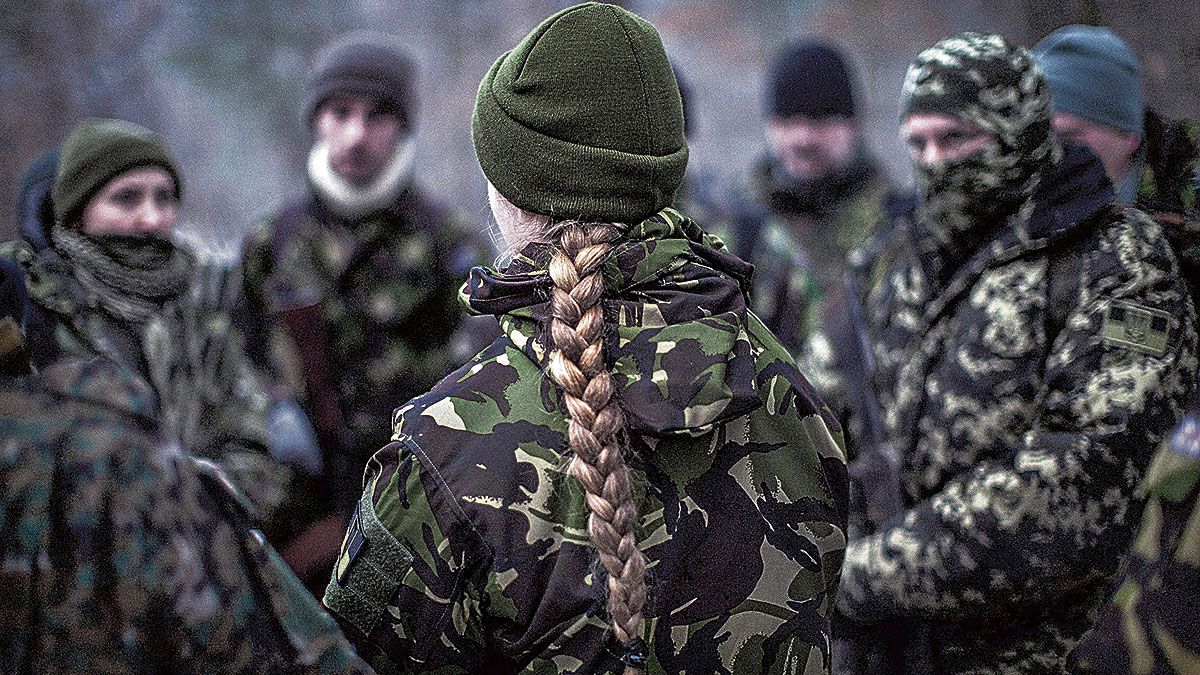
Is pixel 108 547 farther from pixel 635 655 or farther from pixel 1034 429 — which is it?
pixel 1034 429

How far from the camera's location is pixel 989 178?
269cm

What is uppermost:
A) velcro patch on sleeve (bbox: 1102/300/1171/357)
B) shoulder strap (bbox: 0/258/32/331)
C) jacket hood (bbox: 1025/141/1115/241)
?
shoulder strap (bbox: 0/258/32/331)

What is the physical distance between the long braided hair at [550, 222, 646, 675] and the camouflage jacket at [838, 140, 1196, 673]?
114cm

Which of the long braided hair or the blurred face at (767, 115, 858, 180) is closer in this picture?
the long braided hair

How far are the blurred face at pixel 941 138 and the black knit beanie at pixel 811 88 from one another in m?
2.84

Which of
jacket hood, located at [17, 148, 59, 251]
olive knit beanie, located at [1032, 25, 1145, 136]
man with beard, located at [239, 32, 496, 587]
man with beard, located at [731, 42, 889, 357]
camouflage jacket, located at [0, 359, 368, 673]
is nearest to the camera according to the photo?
camouflage jacket, located at [0, 359, 368, 673]

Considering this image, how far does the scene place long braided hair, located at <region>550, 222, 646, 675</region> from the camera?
4.92 feet

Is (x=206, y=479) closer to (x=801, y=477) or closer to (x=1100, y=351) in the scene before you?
(x=801, y=477)

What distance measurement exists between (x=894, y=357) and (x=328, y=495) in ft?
6.88

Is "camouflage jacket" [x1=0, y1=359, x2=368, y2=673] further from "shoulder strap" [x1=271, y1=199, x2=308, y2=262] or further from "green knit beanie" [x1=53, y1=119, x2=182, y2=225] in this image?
"shoulder strap" [x1=271, y1=199, x2=308, y2=262]

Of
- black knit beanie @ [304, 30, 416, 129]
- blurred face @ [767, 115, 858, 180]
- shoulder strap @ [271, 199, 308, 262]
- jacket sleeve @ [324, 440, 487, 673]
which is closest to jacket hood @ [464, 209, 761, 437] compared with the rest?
jacket sleeve @ [324, 440, 487, 673]

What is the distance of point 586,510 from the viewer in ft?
5.09

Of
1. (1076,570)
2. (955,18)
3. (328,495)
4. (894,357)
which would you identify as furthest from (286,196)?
(1076,570)

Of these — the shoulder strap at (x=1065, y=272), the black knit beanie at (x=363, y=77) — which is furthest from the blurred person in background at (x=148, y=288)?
the shoulder strap at (x=1065, y=272)
